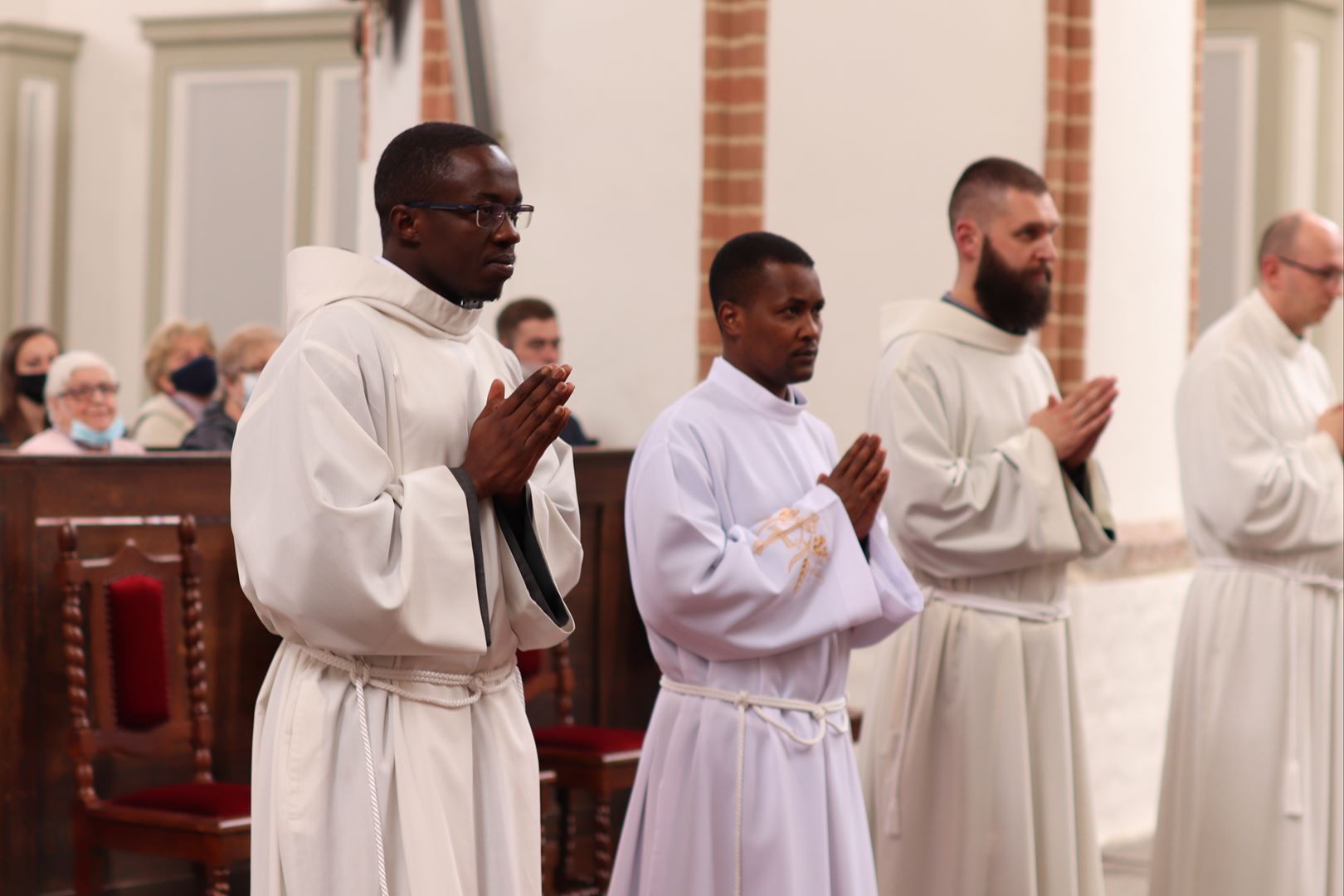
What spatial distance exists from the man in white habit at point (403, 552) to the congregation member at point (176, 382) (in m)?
5.04

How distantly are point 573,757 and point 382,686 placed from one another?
2.68m

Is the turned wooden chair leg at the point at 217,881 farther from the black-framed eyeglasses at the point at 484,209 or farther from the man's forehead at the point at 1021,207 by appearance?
the man's forehead at the point at 1021,207

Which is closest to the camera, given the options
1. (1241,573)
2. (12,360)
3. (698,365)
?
(1241,573)

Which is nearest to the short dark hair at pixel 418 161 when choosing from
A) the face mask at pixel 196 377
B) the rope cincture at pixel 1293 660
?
the rope cincture at pixel 1293 660

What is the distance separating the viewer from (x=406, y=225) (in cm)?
319

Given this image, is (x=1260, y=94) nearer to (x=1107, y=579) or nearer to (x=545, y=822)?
(x=1107, y=579)

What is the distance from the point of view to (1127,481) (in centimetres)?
751

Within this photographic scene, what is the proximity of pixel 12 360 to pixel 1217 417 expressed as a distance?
5.30m

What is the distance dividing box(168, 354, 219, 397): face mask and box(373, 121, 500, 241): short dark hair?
5463 millimetres

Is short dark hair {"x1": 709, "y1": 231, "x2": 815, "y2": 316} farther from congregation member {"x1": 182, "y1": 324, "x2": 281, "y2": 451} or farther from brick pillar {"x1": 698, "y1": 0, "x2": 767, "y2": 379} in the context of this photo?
congregation member {"x1": 182, "y1": 324, "x2": 281, "y2": 451}

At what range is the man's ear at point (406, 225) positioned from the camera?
3.18 metres

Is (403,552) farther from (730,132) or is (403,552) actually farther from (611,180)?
(611,180)

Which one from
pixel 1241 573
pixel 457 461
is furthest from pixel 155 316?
pixel 457 461

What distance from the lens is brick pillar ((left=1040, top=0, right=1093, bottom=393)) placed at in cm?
700
